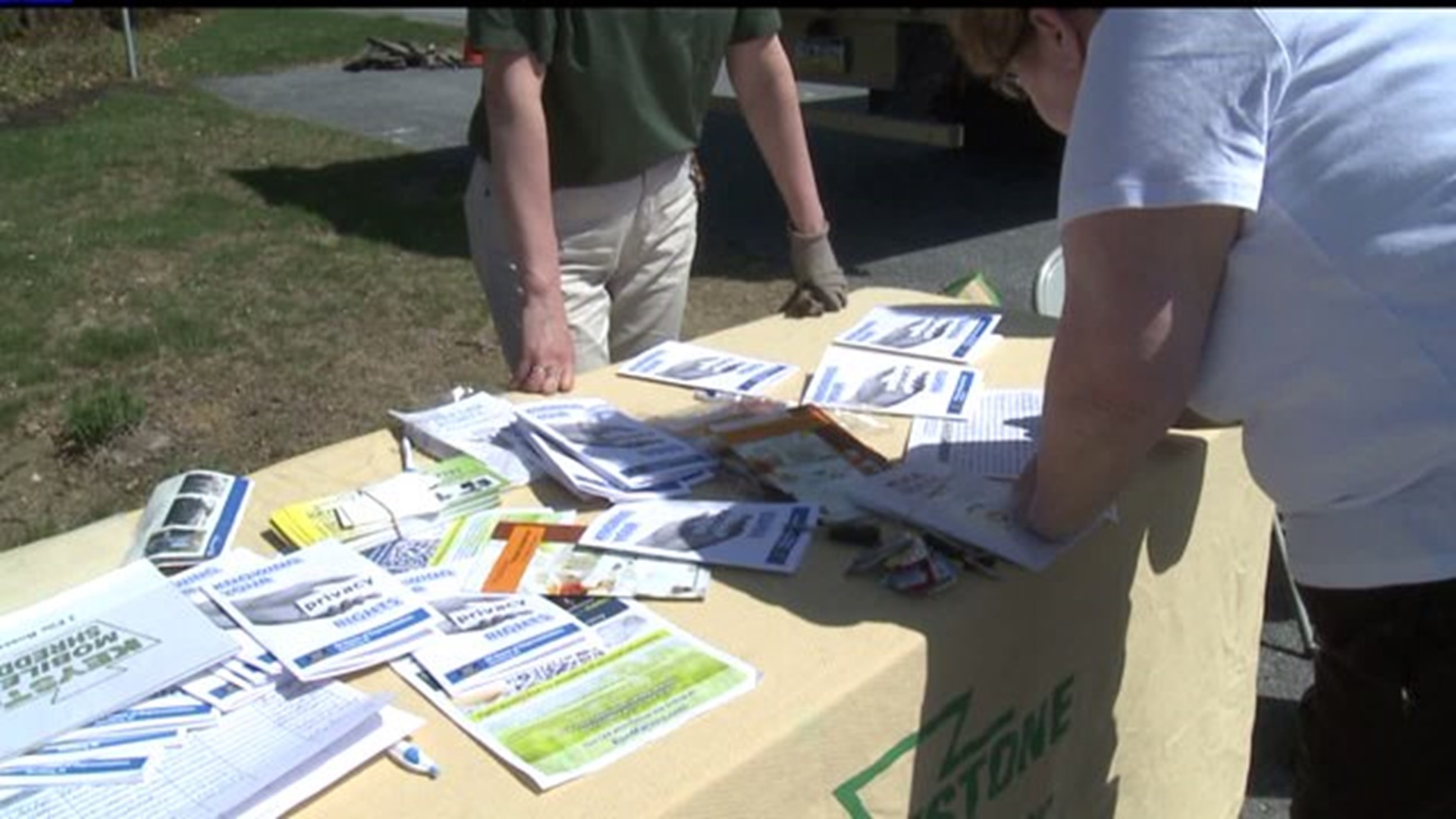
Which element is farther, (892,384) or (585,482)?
(892,384)

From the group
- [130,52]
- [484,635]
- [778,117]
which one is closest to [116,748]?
[484,635]

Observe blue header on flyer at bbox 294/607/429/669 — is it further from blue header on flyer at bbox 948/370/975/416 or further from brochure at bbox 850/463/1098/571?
blue header on flyer at bbox 948/370/975/416

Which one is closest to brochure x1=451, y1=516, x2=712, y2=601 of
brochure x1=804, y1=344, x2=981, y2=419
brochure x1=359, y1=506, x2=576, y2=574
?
brochure x1=359, y1=506, x2=576, y2=574

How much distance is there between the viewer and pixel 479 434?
1.78 meters

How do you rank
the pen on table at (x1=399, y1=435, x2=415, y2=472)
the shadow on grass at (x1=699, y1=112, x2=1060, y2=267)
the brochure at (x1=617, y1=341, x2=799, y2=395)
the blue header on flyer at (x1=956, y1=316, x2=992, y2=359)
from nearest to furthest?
the pen on table at (x1=399, y1=435, x2=415, y2=472) < the brochure at (x1=617, y1=341, x2=799, y2=395) < the blue header on flyer at (x1=956, y1=316, x2=992, y2=359) < the shadow on grass at (x1=699, y1=112, x2=1060, y2=267)

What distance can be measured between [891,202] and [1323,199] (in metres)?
5.60

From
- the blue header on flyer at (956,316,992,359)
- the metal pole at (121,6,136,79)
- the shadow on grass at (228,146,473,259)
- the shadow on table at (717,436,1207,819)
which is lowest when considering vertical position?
the shadow on grass at (228,146,473,259)

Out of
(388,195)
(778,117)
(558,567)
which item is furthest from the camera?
(388,195)

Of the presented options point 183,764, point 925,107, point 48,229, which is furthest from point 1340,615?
point 48,229

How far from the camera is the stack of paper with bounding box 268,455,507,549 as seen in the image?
1.51m

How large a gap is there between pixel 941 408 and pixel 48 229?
5.19 metres

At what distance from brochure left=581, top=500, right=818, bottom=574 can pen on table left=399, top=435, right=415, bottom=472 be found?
0.99 feet

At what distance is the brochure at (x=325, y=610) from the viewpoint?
4.05ft

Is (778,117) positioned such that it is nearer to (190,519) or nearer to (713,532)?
(713,532)
